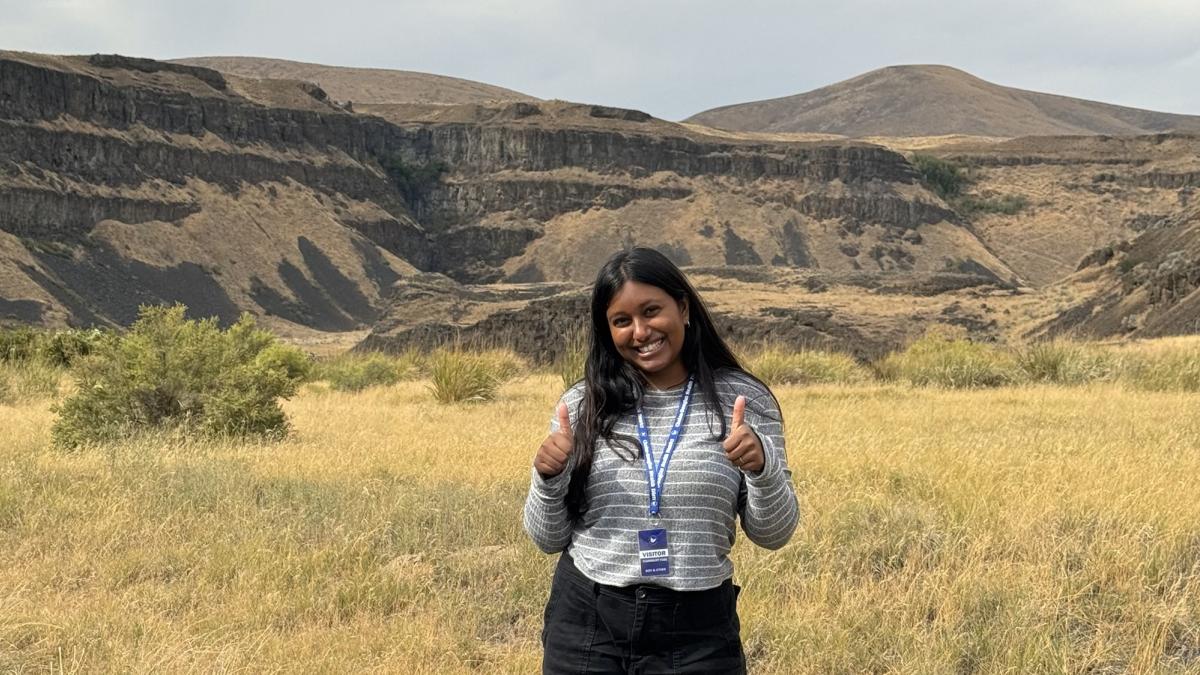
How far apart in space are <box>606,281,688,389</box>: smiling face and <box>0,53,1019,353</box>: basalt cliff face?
52.5 meters

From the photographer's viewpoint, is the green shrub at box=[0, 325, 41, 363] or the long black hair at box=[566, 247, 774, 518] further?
the green shrub at box=[0, 325, 41, 363]

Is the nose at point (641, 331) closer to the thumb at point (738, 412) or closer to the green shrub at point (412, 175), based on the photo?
the thumb at point (738, 412)

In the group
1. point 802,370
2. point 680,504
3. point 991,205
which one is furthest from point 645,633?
point 991,205

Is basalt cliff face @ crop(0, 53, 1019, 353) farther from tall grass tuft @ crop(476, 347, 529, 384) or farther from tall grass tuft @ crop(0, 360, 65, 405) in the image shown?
tall grass tuft @ crop(0, 360, 65, 405)

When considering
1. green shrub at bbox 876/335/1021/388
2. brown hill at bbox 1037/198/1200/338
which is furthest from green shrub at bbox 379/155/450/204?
green shrub at bbox 876/335/1021/388

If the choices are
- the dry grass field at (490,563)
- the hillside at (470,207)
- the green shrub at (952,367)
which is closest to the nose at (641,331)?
the dry grass field at (490,563)

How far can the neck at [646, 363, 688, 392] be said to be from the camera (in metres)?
3.02

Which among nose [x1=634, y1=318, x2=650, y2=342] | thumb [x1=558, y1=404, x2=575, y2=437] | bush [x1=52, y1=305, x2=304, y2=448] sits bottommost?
bush [x1=52, y1=305, x2=304, y2=448]

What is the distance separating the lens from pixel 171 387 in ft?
35.1

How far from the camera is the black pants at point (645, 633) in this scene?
274 centimetres

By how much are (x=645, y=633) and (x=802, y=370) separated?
15.4 metres

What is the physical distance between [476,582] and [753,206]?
96.3m

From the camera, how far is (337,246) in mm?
85125

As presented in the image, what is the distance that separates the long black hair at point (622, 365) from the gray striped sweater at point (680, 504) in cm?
3
